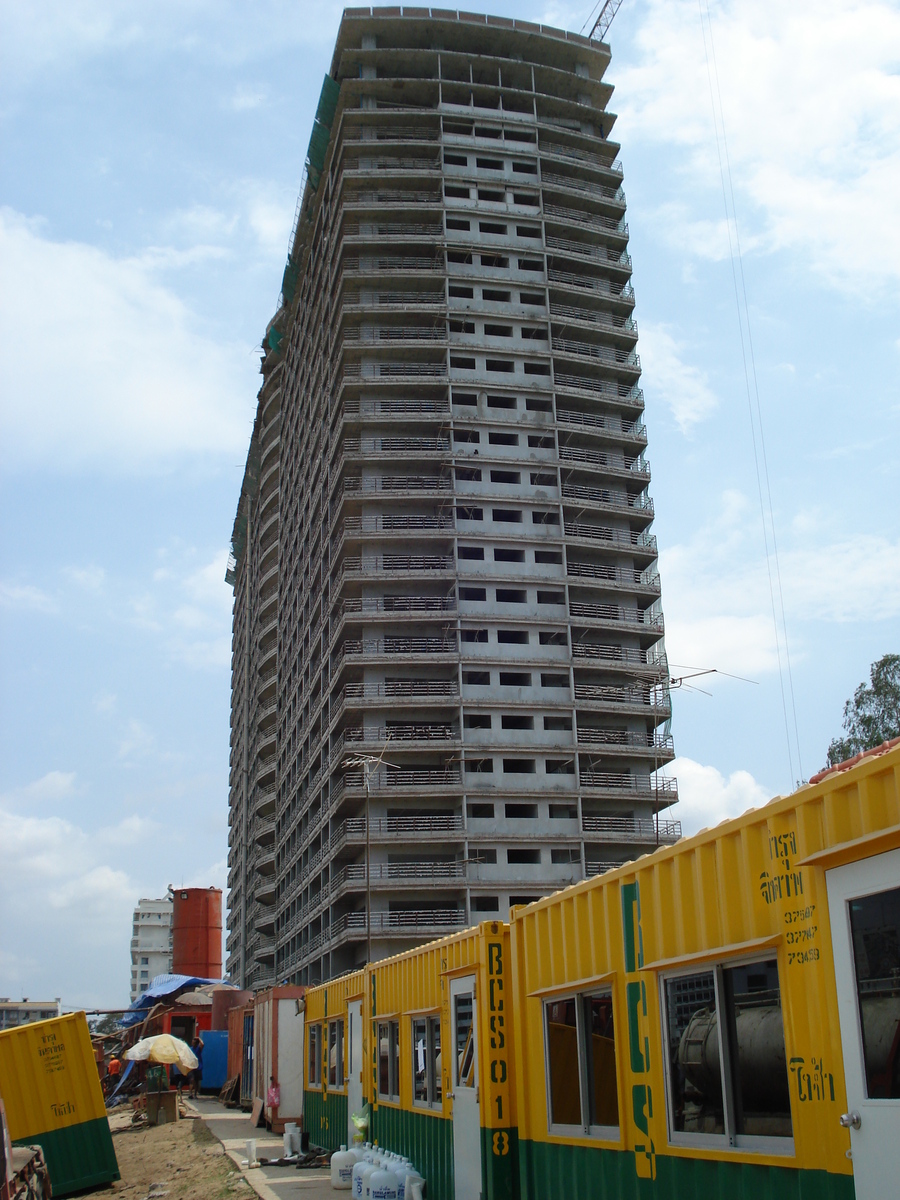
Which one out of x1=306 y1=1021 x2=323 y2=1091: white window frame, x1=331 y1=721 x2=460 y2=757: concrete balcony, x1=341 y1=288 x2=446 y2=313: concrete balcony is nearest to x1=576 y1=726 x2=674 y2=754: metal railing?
x1=331 y1=721 x2=460 y2=757: concrete balcony

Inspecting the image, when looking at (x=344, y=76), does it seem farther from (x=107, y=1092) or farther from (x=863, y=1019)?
(x=863, y=1019)

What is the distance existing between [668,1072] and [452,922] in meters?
50.6

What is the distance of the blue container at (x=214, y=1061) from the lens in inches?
1876

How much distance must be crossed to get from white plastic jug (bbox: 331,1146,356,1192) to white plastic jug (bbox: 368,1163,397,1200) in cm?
320

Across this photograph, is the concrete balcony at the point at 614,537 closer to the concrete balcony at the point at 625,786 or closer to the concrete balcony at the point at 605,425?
the concrete balcony at the point at 605,425

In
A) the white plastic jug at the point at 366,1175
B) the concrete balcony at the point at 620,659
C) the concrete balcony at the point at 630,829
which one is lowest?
the white plastic jug at the point at 366,1175

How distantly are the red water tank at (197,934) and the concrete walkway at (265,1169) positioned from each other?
58674 millimetres

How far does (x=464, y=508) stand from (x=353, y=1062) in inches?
1855

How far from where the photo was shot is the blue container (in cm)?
4766

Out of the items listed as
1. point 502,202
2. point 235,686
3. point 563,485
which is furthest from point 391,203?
point 235,686

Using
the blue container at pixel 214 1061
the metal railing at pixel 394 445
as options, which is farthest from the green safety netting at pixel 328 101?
the blue container at pixel 214 1061

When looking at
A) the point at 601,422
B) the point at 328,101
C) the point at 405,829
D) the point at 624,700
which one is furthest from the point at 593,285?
the point at 405,829

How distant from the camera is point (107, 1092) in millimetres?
46188

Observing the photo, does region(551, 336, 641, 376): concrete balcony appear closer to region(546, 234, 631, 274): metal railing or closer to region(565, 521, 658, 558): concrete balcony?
region(546, 234, 631, 274): metal railing
